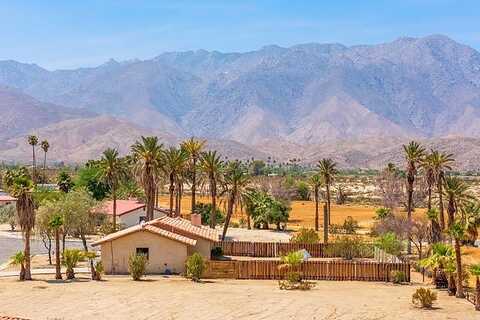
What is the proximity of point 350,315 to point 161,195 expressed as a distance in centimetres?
11823

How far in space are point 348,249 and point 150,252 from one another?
17.1 metres

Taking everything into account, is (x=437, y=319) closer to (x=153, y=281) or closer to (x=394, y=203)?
(x=153, y=281)

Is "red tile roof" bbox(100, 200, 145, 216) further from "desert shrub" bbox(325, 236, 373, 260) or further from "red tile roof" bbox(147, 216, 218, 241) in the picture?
"desert shrub" bbox(325, 236, 373, 260)

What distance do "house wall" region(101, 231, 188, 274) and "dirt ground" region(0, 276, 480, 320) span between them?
356 centimetres

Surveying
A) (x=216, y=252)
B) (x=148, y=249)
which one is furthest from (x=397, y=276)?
(x=148, y=249)

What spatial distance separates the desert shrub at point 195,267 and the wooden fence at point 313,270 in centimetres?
140

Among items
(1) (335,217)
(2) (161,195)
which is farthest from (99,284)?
(2) (161,195)

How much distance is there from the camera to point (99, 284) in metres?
44.1

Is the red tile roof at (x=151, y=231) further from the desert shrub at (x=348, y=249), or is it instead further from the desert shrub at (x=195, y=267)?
the desert shrub at (x=348, y=249)

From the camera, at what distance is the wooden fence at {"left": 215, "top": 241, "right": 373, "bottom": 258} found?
59925 mm

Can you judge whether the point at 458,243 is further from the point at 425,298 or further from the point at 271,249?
the point at 271,249

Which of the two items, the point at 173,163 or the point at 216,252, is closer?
the point at 216,252

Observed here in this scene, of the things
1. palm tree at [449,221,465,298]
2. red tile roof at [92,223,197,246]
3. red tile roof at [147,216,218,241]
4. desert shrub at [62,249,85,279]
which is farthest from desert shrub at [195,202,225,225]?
palm tree at [449,221,465,298]

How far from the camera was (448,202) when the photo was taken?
45.8 meters
